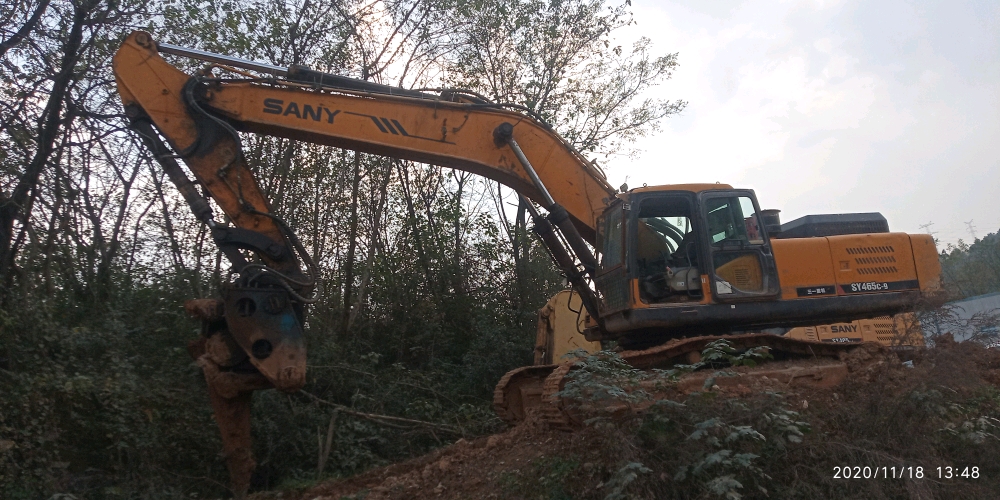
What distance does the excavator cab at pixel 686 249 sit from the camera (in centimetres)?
720

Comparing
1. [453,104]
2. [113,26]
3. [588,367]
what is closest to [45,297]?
[113,26]

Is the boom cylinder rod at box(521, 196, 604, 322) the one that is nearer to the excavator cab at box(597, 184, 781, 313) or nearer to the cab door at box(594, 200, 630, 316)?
the cab door at box(594, 200, 630, 316)

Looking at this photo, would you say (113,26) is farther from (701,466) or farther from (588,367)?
(701,466)

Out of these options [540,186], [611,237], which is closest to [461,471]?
[611,237]

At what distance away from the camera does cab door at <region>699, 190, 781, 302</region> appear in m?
7.23

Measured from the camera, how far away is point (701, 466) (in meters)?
4.90

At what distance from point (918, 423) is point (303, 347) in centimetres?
470

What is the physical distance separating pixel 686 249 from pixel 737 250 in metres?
0.46

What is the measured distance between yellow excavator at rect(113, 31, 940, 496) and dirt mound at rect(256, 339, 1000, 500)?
881mm

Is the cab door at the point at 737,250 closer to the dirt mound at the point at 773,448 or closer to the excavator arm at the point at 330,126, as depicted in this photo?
the dirt mound at the point at 773,448

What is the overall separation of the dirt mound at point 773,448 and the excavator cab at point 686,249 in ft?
3.44

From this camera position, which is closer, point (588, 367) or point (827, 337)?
point (588, 367)

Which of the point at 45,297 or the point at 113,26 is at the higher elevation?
the point at 113,26

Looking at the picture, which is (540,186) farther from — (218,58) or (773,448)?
(773,448)
